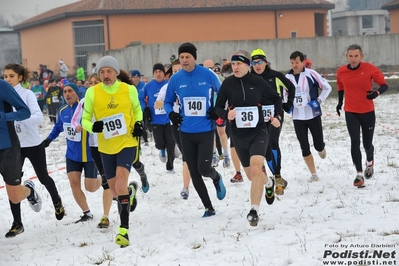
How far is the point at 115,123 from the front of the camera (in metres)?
7.71

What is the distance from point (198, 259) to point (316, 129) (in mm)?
4517

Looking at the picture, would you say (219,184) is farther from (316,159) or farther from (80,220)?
(316,159)

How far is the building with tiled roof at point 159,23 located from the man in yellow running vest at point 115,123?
137ft

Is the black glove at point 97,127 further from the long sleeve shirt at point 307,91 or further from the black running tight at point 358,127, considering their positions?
the black running tight at point 358,127

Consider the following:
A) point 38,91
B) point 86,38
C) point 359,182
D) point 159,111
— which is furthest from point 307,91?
point 86,38

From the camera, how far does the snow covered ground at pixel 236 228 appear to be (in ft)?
21.3

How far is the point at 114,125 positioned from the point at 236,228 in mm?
1789

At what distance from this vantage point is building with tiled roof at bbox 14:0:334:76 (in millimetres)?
50062

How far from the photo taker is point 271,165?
9.95 m

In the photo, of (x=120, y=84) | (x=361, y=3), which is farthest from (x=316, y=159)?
(x=361, y=3)

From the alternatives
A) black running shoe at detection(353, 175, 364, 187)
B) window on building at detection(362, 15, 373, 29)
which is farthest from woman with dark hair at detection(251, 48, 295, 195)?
window on building at detection(362, 15, 373, 29)

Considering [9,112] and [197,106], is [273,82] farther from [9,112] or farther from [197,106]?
[9,112]

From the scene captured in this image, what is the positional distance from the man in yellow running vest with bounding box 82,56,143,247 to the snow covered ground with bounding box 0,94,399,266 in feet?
2.49

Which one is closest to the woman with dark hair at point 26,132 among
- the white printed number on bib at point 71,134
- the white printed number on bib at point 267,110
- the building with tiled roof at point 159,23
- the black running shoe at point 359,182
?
the white printed number on bib at point 71,134
